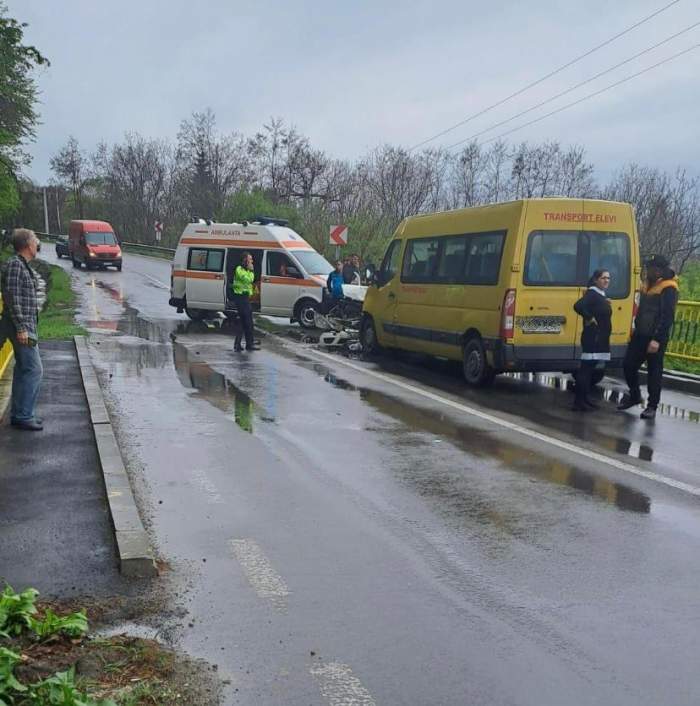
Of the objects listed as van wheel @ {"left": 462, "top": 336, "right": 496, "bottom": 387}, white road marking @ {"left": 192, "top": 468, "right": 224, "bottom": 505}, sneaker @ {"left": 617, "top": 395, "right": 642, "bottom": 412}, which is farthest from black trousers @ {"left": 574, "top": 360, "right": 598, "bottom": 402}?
white road marking @ {"left": 192, "top": 468, "right": 224, "bottom": 505}

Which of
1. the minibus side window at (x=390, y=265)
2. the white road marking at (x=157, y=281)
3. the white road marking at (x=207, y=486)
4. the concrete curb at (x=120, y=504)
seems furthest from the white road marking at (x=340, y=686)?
the white road marking at (x=157, y=281)

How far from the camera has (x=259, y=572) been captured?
4676 millimetres

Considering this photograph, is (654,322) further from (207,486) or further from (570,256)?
(207,486)

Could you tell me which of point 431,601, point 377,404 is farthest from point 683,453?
point 431,601

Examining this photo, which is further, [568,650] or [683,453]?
[683,453]

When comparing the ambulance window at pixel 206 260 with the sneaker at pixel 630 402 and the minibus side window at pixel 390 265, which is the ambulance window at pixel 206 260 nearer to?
the minibus side window at pixel 390 265

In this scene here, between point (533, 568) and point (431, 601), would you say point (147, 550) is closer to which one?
point (431, 601)

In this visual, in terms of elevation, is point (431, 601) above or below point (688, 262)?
below

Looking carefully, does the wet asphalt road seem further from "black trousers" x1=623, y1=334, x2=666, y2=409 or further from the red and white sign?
the red and white sign

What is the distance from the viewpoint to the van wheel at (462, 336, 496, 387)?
1173 centimetres

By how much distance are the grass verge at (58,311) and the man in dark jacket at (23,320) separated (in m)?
7.81

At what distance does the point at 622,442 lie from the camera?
8375 millimetres

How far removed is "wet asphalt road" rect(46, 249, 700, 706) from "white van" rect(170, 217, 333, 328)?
9492 mm

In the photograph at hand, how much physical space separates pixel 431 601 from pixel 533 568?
32.9 inches
